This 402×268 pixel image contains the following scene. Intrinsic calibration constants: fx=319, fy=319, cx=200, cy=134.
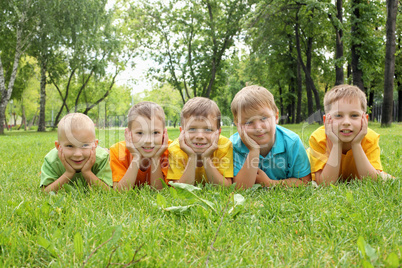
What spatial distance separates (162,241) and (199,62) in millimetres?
27885

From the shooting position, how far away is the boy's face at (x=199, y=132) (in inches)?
127

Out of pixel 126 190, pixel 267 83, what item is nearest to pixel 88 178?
pixel 126 190

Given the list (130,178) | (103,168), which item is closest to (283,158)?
(130,178)

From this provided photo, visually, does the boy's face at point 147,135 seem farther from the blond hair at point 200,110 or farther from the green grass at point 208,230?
the green grass at point 208,230

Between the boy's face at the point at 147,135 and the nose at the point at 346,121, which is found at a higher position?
the nose at the point at 346,121

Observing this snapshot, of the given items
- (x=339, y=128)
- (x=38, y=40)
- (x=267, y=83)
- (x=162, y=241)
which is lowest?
(x=162, y=241)

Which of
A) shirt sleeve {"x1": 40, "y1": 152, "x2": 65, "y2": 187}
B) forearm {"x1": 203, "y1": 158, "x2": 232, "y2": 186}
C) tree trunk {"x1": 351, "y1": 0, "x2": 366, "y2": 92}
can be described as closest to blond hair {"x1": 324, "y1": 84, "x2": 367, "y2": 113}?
forearm {"x1": 203, "y1": 158, "x2": 232, "y2": 186}

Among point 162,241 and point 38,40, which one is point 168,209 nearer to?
point 162,241

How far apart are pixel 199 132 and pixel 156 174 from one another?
0.68 m

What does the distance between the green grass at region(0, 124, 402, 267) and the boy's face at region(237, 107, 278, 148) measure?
2.00ft

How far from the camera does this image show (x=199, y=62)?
28.9 meters

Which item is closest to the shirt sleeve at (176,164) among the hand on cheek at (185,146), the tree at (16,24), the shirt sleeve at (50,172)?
the hand on cheek at (185,146)

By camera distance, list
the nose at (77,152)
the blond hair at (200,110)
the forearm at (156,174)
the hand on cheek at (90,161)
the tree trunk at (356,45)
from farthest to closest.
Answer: the tree trunk at (356,45) → the forearm at (156,174) → the blond hair at (200,110) → the hand on cheek at (90,161) → the nose at (77,152)

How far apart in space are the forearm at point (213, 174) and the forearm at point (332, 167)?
3.37ft
